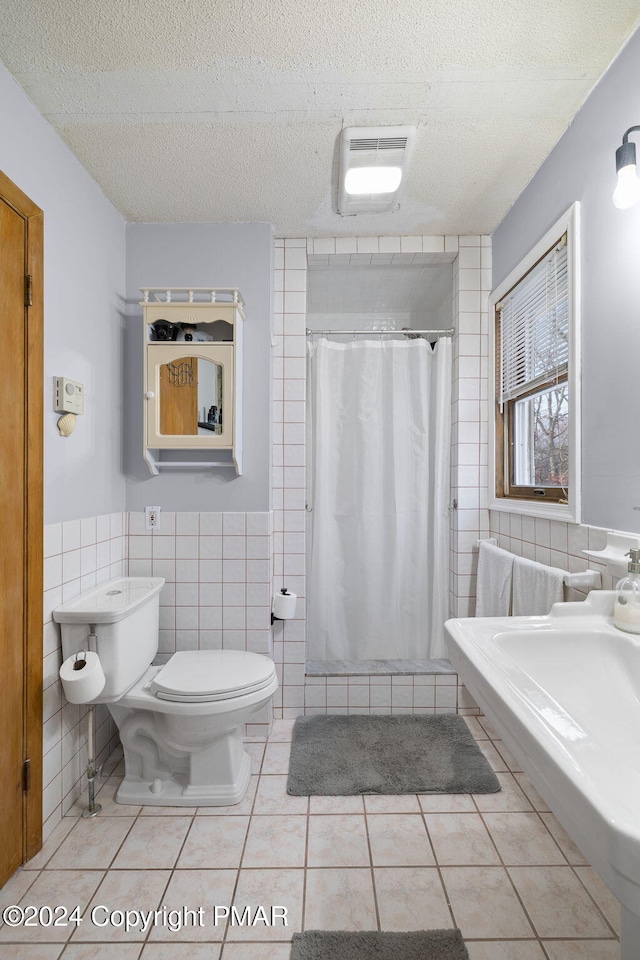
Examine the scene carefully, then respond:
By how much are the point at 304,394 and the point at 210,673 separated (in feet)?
4.32

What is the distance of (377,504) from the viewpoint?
2557 mm

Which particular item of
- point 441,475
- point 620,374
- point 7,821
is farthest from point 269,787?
point 620,374

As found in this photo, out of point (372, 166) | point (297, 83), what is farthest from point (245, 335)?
point (297, 83)

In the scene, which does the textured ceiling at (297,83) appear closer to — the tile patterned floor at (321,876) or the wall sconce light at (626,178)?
the wall sconce light at (626,178)

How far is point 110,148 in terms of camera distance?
5.63 ft

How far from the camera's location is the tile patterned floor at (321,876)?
48.4 inches

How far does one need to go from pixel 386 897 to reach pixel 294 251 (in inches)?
98.7

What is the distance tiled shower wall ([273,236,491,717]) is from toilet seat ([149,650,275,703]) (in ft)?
1.61

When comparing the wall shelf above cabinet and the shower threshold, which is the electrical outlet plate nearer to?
the wall shelf above cabinet

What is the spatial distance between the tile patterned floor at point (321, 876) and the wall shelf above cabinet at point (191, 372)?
1.36 m

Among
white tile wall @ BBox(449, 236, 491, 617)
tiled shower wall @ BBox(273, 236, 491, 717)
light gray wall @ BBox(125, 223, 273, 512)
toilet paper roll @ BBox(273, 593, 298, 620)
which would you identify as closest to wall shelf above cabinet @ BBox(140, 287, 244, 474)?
light gray wall @ BBox(125, 223, 273, 512)

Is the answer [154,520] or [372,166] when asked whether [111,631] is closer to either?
[154,520]

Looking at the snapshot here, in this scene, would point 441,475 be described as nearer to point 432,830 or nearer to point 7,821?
point 432,830

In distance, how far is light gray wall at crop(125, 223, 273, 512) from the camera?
221cm
